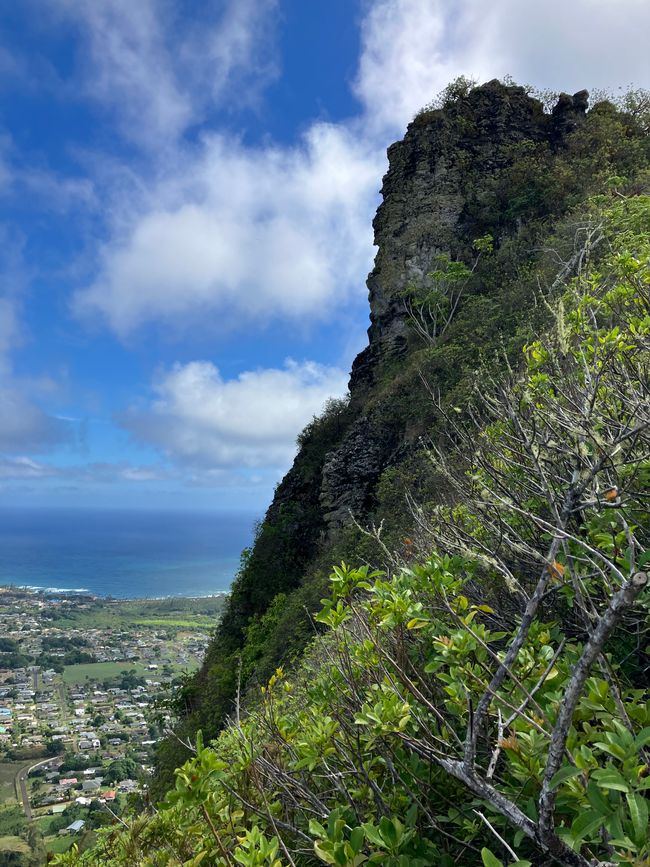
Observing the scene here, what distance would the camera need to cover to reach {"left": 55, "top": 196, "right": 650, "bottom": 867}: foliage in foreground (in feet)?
3.74

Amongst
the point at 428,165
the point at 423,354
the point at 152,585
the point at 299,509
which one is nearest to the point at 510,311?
the point at 423,354

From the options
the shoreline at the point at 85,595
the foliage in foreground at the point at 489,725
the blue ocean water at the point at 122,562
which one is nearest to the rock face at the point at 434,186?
the foliage in foreground at the point at 489,725

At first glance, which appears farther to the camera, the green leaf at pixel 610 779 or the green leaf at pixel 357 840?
the green leaf at pixel 357 840

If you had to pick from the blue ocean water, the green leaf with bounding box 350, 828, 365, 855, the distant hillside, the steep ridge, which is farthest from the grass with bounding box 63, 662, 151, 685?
the green leaf with bounding box 350, 828, 365, 855

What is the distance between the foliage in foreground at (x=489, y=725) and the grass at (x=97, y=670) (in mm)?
50453

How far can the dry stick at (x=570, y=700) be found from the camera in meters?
1.08

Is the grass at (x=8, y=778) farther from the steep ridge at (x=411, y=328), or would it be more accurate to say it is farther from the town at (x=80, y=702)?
the steep ridge at (x=411, y=328)

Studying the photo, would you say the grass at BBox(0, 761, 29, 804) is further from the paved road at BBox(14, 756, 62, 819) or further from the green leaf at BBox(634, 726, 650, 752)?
the green leaf at BBox(634, 726, 650, 752)

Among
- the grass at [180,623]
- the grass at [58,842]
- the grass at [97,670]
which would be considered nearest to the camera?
the grass at [58,842]

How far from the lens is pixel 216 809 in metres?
2.19

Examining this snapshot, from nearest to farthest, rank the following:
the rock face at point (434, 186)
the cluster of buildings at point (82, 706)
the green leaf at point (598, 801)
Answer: the green leaf at point (598, 801)
the rock face at point (434, 186)
the cluster of buildings at point (82, 706)

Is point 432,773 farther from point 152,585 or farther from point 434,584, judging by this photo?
point 152,585

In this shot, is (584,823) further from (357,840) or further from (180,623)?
(180,623)

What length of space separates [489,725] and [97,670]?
5510cm
